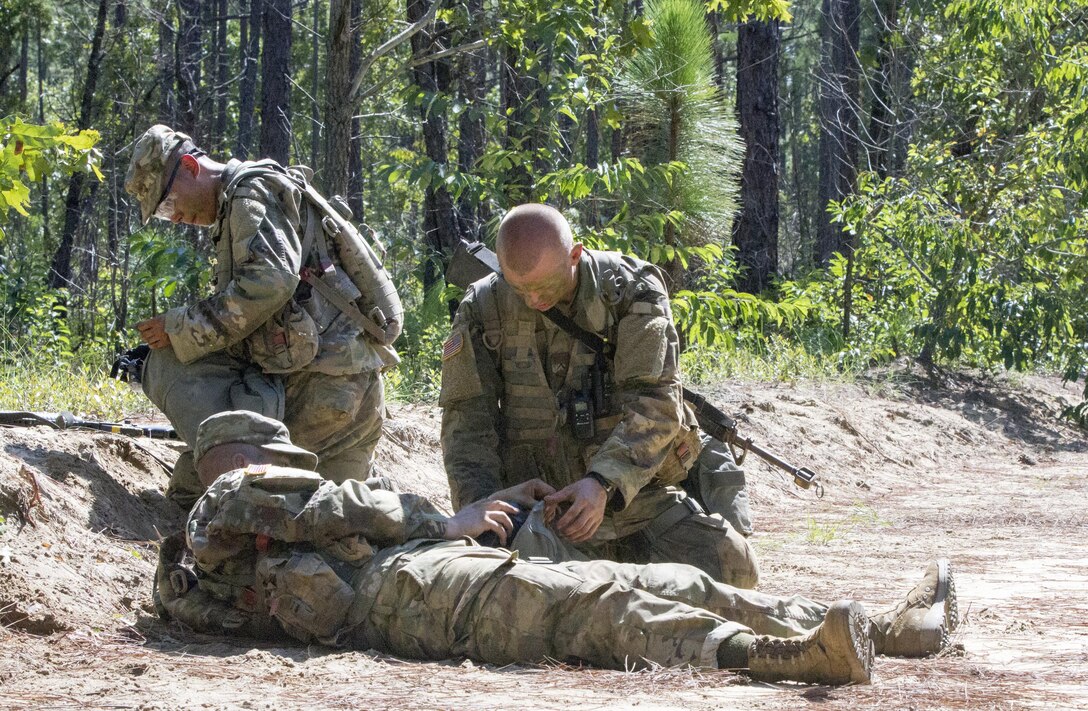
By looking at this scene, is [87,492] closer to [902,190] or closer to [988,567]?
[988,567]

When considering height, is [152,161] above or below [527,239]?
above

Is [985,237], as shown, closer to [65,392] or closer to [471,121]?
[471,121]

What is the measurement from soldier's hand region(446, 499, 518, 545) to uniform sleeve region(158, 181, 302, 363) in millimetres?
1402

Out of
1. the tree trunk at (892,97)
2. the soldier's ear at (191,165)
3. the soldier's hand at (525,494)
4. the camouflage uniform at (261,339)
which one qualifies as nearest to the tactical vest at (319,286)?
the camouflage uniform at (261,339)

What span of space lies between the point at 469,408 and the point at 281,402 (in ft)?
2.80

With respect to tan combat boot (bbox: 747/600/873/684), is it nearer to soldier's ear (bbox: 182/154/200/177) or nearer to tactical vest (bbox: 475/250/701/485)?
tactical vest (bbox: 475/250/701/485)

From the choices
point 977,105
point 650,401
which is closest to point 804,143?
point 977,105

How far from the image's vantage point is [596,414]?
16.1 ft

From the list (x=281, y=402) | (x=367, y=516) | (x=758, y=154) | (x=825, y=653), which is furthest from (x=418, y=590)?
(x=758, y=154)

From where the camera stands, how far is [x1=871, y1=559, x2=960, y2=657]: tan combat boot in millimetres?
3725

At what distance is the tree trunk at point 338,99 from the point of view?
7.54 m

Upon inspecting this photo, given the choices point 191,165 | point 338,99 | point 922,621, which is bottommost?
point 922,621

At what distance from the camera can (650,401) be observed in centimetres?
463

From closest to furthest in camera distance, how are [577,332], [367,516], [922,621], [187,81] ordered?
[922,621], [367,516], [577,332], [187,81]
